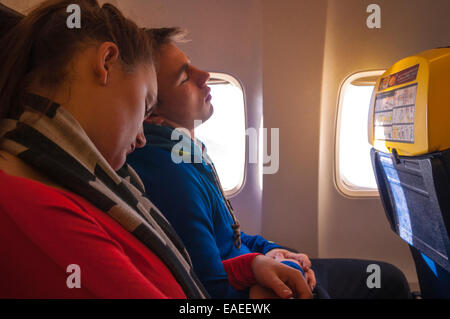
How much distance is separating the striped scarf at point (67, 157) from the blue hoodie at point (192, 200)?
0.38 meters

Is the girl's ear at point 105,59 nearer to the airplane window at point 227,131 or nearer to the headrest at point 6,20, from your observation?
the headrest at point 6,20

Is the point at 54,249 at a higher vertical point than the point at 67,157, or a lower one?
lower

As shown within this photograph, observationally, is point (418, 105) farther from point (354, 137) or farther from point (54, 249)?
Result: point (354, 137)

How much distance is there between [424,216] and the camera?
4.31 ft

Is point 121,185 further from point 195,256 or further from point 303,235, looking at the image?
point 303,235

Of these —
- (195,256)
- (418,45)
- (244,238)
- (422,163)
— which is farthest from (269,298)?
(418,45)

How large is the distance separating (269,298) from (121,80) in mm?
853

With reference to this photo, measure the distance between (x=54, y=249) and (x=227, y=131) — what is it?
2183 millimetres

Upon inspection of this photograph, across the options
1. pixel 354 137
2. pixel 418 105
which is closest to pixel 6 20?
pixel 418 105

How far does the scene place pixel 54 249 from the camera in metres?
0.48

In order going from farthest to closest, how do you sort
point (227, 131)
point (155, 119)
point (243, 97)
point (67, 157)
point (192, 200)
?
point (227, 131)
point (243, 97)
point (155, 119)
point (192, 200)
point (67, 157)

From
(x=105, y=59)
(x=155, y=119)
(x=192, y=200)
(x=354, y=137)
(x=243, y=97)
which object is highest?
(x=243, y=97)

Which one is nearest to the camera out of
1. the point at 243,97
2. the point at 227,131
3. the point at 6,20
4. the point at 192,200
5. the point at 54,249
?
the point at 54,249

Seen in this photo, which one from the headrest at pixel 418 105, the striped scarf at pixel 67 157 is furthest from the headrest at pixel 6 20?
the headrest at pixel 418 105
